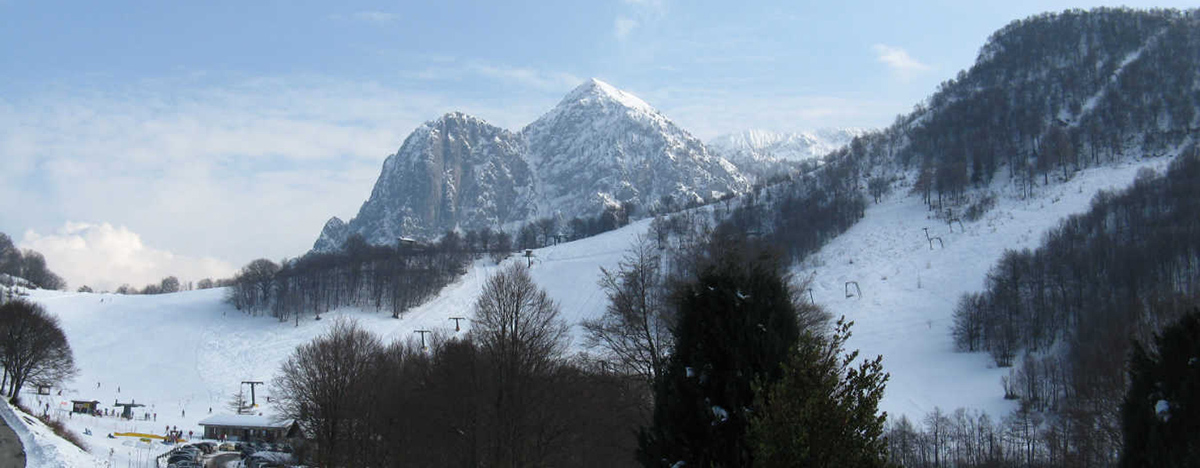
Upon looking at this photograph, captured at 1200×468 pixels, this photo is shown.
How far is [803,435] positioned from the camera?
8375mm

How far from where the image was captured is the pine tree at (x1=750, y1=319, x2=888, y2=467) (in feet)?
27.7

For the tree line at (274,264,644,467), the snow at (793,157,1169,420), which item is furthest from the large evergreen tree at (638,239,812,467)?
the snow at (793,157,1169,420)

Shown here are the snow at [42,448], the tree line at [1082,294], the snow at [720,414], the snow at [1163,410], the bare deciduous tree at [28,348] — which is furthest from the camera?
the tree line at [1082,294]

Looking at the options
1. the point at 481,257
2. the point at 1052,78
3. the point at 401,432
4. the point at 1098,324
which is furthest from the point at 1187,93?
the point at 401,432

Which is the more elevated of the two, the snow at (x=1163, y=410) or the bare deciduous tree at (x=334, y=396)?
the snow at (x=1163, y=410)

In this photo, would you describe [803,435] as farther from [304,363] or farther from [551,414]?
[304,363]

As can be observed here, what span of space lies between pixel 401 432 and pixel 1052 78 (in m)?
183

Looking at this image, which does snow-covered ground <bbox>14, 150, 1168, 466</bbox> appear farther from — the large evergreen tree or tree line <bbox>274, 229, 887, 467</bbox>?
the large evergreen tree

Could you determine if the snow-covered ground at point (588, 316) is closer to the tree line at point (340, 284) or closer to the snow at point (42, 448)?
the tree line at point (340, 284)

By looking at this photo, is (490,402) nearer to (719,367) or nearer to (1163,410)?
(719,367)

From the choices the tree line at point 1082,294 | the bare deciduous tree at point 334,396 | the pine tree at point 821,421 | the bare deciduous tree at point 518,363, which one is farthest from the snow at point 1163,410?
the tree line at point 1082,294

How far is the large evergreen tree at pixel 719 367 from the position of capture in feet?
35.3

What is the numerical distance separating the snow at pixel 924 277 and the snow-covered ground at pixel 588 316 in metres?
0.19

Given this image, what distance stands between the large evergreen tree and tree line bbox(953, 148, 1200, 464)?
4263cm
